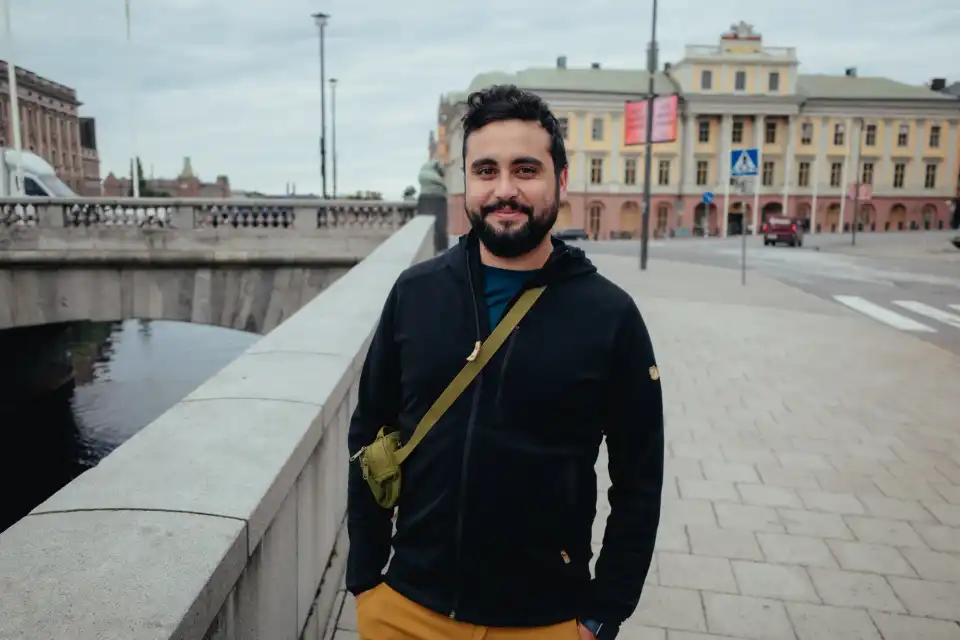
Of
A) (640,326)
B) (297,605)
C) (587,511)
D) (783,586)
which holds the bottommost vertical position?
(783,586)

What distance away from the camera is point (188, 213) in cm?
1878

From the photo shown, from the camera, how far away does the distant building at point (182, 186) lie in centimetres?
9781

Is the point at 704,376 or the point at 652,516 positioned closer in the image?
the point at 652,516

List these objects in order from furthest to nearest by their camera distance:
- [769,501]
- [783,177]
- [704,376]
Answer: [783,177], [704,376], [769,501]

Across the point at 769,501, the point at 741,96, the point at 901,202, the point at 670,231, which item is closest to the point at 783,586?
the point at 769,501

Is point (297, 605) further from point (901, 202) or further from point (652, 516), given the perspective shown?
point (901, 202)

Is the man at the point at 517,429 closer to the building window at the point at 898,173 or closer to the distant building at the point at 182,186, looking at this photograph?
the building window at the point at 898,173

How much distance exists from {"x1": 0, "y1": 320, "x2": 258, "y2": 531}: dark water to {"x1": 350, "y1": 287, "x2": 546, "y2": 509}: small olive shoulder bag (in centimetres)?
1385

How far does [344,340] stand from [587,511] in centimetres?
246

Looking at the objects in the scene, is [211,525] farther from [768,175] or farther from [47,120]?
[768,175]

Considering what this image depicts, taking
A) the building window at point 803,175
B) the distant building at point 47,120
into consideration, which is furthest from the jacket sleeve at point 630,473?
the building window at point 803,175

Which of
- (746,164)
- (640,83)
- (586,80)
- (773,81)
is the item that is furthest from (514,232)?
(773,81)

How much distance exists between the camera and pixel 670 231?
64.6 m

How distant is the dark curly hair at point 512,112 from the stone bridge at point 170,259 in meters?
17.0
